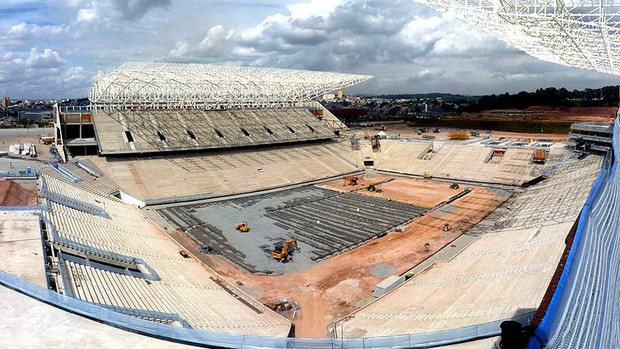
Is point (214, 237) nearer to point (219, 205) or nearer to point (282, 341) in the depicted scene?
point (219, 205)

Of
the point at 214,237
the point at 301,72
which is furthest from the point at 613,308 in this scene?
the point at 301,72

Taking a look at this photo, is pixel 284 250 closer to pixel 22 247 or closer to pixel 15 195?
pixel 22 247

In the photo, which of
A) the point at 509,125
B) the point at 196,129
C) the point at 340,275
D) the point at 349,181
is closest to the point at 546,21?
the point at 340,275

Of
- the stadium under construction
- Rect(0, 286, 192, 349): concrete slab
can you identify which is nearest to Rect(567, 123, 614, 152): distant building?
the stadium under construction

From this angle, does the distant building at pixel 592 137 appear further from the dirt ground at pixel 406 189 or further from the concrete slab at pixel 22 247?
the concrete slab at pixel 22 247

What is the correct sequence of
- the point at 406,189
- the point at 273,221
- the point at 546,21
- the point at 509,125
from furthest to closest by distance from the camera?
the point at 509,125 → the point at 406,189 → the point at 273,221 → the point at 546,21

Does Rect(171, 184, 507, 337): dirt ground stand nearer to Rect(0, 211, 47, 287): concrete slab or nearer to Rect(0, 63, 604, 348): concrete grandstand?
Rect(0, 63, 604, 348): concrete grandstand

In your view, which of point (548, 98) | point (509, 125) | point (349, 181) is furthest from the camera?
point (548, 98)
